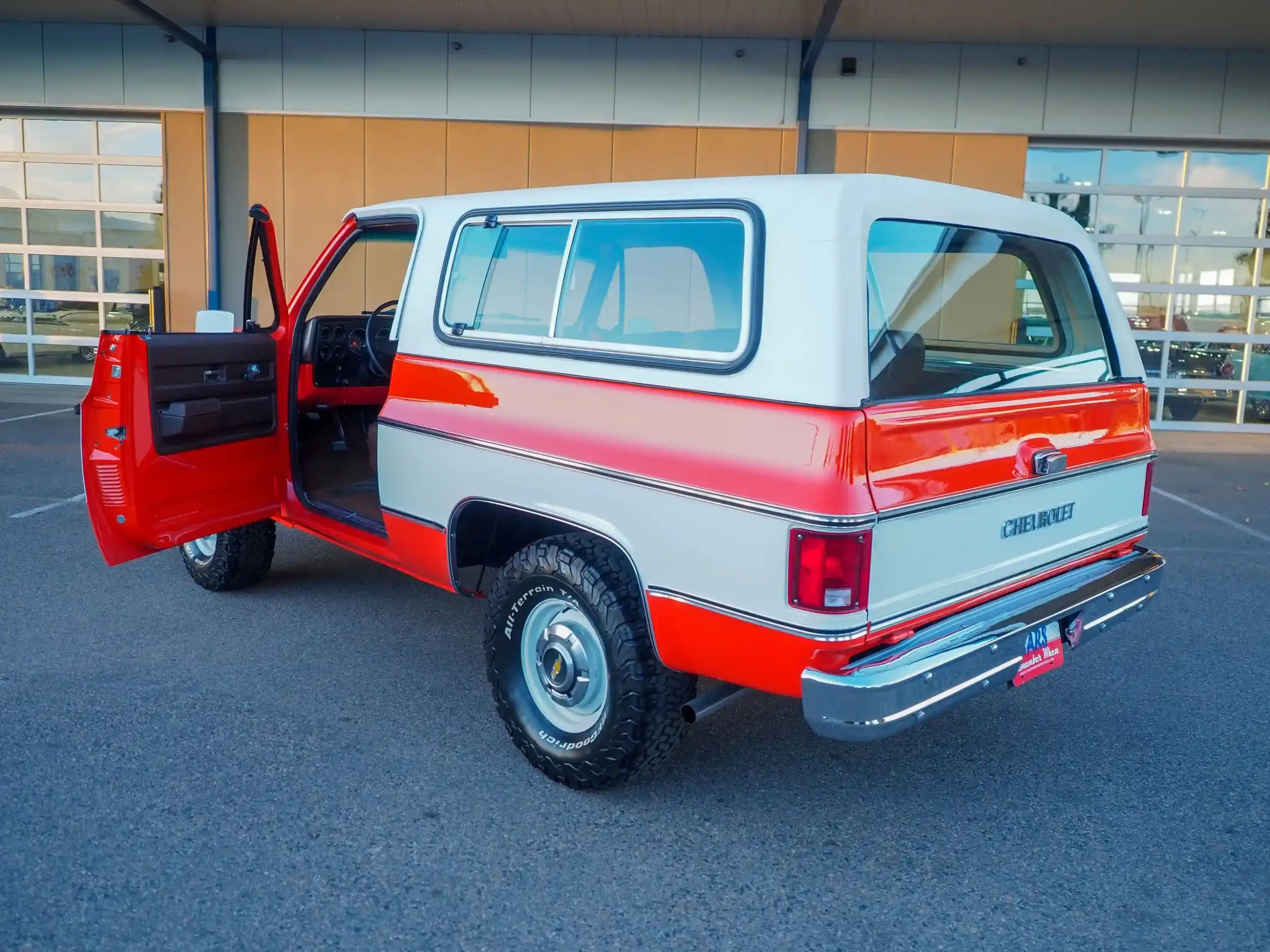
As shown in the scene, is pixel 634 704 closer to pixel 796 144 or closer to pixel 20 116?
pixel 796 144

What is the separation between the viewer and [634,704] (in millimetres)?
3125

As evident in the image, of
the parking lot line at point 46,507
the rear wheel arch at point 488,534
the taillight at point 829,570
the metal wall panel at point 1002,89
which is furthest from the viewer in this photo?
the metal wall panel at point 1002,89

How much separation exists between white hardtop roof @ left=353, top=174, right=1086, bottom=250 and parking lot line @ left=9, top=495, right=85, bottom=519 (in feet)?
15.0

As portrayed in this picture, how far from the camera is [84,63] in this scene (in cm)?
1327

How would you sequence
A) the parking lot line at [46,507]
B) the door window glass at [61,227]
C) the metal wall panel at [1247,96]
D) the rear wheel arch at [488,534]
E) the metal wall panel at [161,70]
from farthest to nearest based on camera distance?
1. the door window glass at [61,227]
2. the metal wall panel at [161,70]
3. the metal wall panel at [1247,96]
4. the parking lot line at [46,507]
5. the rear wheel arch at [488,534]

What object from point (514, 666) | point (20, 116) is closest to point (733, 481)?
Answer: point (514, 666)

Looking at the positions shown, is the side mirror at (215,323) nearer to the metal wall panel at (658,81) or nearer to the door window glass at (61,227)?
the metal wall panel at (658,81)

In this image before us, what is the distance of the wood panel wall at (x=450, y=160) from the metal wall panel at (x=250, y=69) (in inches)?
7.3

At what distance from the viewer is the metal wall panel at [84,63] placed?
13188 mm

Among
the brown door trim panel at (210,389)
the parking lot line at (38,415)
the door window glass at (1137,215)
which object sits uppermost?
the door window glass at (1137,215)

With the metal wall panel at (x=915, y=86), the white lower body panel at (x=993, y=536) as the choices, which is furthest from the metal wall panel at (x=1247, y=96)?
the white lower body panel at (x=993, y=536)

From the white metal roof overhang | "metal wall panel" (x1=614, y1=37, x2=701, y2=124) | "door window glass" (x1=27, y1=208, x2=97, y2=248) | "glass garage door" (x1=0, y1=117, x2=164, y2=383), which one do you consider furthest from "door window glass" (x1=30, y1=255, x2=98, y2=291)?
"metal wall panel" (x1=614, y1=37, x2=701, y2=124)

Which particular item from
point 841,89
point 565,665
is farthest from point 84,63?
point 565,665

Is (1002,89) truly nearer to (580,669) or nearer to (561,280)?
(561,280)
